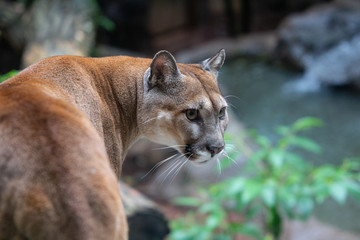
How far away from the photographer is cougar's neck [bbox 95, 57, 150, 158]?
127 inches

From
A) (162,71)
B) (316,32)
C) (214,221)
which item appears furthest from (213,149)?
(316,32)

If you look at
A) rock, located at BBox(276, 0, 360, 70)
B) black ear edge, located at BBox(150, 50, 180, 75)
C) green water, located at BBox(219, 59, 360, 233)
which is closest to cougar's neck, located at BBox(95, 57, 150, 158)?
black ear edge, located at BBox(150, 50, 180, 75)

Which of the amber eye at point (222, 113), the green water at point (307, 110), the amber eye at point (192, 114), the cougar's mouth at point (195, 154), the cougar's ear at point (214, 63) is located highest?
the cougar's ear at point (214, 63)

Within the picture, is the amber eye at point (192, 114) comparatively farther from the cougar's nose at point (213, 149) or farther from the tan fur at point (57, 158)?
the tan fur at point (57, 158)

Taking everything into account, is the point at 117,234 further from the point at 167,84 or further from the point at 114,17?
the point at 114,17

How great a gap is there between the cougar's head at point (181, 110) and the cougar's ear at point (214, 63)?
377mm

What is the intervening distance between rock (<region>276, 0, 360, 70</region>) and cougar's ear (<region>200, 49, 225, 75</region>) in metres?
10.3

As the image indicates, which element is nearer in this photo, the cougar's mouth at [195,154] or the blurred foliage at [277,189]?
the cougar's mouth at [195,154]

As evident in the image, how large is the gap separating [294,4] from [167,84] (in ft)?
50.7

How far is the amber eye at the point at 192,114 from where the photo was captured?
3189 millimetres

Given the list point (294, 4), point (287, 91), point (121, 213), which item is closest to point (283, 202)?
point (121, 213)

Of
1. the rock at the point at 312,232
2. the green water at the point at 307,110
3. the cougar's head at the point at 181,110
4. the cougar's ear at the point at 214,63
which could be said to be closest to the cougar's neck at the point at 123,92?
the cougar's head at the point at 181,110

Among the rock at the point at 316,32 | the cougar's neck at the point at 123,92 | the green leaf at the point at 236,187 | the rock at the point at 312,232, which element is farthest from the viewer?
the rock at the point at 316,32

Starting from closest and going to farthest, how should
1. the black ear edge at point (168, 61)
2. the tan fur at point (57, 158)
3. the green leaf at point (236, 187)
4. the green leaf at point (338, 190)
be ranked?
the tan fur at point (57, 158)
the black ear edge at point (168, 61)
the green leaf at point (338, 190)
the green leaf at point (236, 187)
